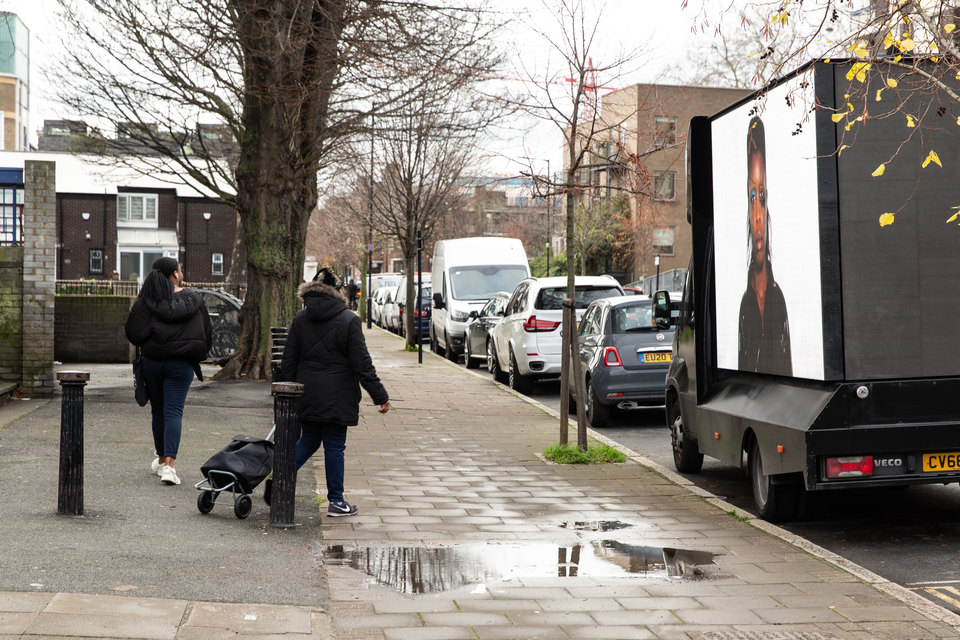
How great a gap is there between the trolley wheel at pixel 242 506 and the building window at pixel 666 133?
5.57 m

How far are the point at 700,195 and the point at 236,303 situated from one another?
15206mm

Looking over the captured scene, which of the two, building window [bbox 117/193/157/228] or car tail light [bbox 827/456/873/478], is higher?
building window [bbox 117/193/157/228]

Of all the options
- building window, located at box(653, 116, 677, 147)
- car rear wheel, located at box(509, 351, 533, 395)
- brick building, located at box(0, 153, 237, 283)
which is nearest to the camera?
building window, located at box(653, 116, 677, 147)

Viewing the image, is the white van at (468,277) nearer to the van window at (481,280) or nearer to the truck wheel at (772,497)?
the van window at (481,280)

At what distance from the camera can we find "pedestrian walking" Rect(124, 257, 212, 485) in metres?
8.16

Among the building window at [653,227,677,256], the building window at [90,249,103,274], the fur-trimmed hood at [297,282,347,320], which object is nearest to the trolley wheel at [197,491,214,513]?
the fur-trimmed hood at [297,282,347,320]

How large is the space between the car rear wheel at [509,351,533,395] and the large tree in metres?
3.85

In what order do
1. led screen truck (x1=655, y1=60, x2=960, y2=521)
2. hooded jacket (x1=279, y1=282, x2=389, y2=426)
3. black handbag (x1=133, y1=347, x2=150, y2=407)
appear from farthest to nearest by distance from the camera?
1. black handbag (x1=133, y1=347, x2=150, y2=407)
2. hooded jacket (x1=279, y1=282, x2=389, y2=426)
3. led screen truck (x1=655, y1=60, x2=960, y2=521)

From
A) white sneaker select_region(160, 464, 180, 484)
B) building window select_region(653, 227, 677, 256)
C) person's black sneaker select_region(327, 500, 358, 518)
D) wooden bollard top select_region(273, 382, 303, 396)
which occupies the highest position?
building window select_region(653, 227, 677, 256)

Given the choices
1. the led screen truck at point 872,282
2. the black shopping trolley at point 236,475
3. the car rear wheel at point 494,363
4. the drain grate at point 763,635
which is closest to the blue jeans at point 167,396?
the black shopping trolley at point 236,475

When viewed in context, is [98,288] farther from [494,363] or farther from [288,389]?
[288,389]

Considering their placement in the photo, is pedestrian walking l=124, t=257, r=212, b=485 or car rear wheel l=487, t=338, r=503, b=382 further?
car rear wheel l=487, t=338, r=503, b=382

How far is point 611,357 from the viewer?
1280cm

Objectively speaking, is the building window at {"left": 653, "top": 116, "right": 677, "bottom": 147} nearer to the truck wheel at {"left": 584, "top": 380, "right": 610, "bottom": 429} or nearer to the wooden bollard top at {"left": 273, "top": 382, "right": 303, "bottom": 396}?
the truck wheel at {"left": 584, "top": 380, "right": 610, "bottom": 429}
